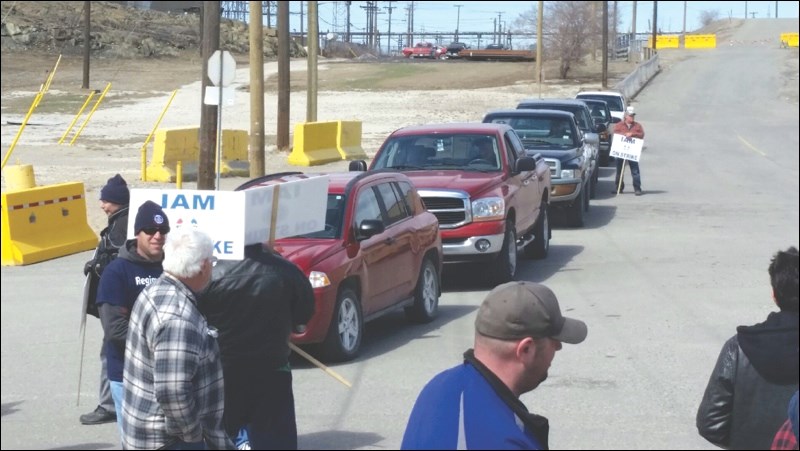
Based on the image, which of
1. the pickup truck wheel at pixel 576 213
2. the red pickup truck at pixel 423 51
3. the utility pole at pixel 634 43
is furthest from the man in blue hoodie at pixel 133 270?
the utility pole at pixel 634 43

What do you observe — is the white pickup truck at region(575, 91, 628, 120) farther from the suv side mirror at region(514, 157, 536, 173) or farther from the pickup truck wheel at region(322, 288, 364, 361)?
the pickup truck wheel at region(322, 288, 364, 361)

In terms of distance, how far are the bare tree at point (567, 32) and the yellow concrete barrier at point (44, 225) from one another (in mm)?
47102

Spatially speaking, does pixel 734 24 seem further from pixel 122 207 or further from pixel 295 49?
pixel 122 207

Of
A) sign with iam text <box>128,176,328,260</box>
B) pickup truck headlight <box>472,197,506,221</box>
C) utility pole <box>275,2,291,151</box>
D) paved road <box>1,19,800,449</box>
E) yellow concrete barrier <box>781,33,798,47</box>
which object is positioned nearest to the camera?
sign with iam text <box>128,176,328,260</box>

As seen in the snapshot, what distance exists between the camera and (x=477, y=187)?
14344mm

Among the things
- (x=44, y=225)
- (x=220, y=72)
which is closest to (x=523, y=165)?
(x=220, y=72)

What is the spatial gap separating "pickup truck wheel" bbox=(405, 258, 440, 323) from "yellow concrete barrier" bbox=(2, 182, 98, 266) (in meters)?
6.35

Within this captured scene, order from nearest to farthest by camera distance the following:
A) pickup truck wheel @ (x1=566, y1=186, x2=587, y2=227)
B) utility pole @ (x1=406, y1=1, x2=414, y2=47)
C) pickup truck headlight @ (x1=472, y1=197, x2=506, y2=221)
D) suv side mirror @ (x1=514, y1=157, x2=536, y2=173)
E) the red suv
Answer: the red suv → pickup truck headlight @ (x1=472, y1=197, x2=506, y2=221) → suv side mirror @ (x1=514, y1=157, x2=536, y2=173) → pickup truck wheel @ (x1=566, y1=186, x2=587, y2=227) → utility pole @ (x1=406, y1=1, x2=414, y2=47)

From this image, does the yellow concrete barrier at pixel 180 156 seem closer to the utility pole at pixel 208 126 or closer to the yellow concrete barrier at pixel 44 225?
the utility pole at pixel 208 126

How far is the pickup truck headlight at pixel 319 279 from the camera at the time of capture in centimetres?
984

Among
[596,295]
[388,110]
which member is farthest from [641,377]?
[388,110]

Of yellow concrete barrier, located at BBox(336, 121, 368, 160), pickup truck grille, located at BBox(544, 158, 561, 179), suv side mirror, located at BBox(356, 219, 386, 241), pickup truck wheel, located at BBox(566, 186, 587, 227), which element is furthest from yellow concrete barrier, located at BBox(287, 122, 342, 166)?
suv side mirror, located at BBox(356, 219, 386, 241)

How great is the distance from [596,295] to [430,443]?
436 inches

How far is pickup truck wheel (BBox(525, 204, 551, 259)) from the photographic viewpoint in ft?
54.5
